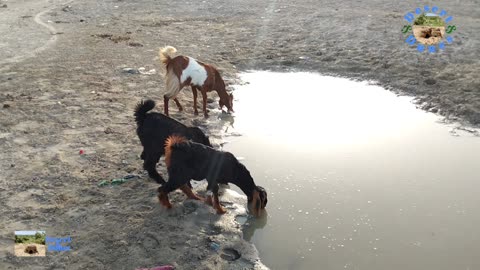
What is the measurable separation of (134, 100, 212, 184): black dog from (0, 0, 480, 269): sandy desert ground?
1.11 ft

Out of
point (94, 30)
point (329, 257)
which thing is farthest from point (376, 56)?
point (94, 30)

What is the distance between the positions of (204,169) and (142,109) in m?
1.28

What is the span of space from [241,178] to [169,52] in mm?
3431

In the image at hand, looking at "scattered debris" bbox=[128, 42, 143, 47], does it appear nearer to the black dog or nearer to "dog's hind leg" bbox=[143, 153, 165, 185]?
the black dog

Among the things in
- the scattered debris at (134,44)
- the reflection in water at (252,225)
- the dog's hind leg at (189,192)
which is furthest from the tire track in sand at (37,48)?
the reflection in water at (252,225)

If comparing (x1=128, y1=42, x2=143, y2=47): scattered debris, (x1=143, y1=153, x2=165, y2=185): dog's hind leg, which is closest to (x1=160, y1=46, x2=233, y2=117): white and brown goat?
(x1=143, y1=153, x2=165, y2=185): dog's hind leg

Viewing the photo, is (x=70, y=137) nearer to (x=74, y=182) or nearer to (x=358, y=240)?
(x=74, y=182)

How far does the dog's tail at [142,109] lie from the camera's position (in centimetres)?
569

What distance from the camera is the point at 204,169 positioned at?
5.17 metres

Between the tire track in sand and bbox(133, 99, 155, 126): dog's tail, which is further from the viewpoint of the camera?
the tire track in sand

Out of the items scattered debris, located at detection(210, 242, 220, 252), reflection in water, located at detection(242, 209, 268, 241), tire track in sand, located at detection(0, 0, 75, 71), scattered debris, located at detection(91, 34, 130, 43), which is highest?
scattered debris, located at detection(91, 34, 130, 43)

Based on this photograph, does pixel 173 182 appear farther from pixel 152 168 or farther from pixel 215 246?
pixel 215 246

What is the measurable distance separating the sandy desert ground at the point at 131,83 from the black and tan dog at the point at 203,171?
0.32 m

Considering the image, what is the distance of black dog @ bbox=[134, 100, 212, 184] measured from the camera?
5660 mm
